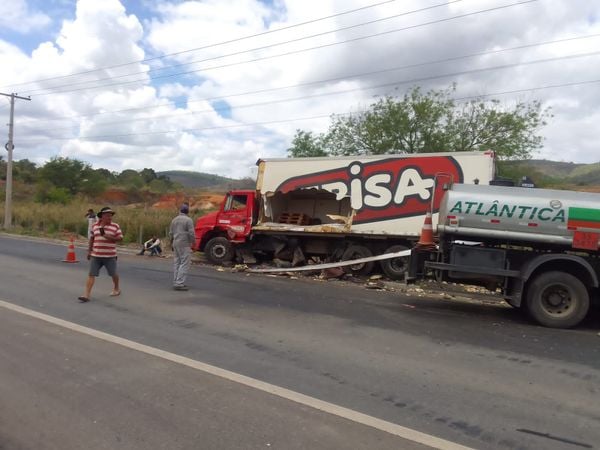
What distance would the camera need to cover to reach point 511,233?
796 centimetres

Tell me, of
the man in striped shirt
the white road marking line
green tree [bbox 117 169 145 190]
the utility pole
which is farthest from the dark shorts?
green tree [bbox 117 169 145 190]

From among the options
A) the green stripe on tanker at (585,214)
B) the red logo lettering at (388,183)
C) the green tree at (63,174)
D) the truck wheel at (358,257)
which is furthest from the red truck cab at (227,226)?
the green tree at (63,174)

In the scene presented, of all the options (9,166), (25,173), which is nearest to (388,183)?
(9,166)

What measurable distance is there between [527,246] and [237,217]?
874 centimetres

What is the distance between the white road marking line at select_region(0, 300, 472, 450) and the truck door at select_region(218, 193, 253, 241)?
818cm

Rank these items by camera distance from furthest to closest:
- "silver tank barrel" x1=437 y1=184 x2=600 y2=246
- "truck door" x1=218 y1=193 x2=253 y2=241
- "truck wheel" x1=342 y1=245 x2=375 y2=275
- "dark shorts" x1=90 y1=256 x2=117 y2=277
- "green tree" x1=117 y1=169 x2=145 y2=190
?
"green tree" x1=117 y1=169 x2=145 y2=190, "truck door" x1=218 y1=193 x2=253 y2=241, "truck wheel" x1=342 y1=245 x2=375 y2=275, "dark shorts" x1=90 y1=256 x2=117 y2=277, "silver tank barrel" x1=437 y1=184 x2=600 y2=246

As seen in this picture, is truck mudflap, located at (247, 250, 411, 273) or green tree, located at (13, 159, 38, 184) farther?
green tree, located at (13, 159, 38, 184)

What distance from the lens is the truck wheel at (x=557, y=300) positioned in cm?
760

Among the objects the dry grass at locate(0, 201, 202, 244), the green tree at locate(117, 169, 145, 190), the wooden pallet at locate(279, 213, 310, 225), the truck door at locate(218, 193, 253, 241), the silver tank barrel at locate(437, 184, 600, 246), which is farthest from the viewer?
the green tree at locate(117, 169, 145, 190)

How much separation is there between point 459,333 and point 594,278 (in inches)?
94.8

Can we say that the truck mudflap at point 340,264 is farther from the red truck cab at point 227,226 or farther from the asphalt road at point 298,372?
the asphalt road at point 298,372

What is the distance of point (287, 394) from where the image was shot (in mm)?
4383

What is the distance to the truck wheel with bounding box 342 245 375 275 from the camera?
42.9ft

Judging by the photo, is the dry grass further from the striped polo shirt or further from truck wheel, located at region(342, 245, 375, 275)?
the striped polo shirt
